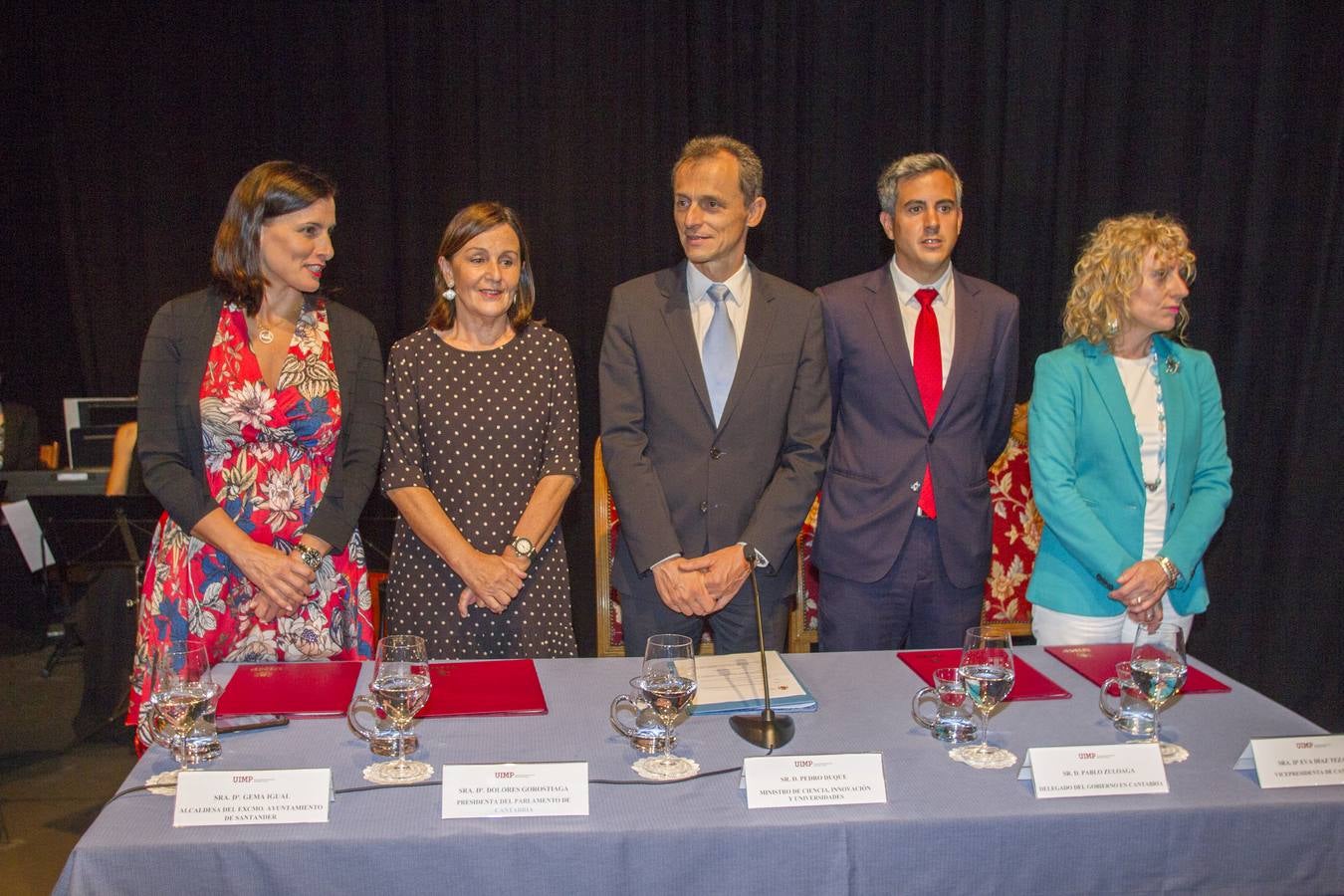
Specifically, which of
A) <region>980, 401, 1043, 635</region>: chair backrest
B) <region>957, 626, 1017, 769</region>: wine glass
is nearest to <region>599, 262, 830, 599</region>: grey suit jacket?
<region>957, 626, 1017, 769</region>: wine glass

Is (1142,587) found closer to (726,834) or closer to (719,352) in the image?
(719,352)

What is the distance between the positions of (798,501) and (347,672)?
1113mm

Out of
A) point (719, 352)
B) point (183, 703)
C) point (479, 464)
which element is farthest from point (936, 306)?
point (183, 703)

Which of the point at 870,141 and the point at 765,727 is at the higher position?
the point at 870,141

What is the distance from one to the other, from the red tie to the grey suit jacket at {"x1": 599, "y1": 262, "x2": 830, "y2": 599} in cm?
23

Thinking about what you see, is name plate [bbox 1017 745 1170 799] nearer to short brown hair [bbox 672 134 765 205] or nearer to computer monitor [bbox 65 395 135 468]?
short brown hair [bbox 672 134 765 205]

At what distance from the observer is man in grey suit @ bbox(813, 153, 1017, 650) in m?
2.65

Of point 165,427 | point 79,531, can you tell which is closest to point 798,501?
point 165,427

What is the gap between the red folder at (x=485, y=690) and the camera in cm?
181

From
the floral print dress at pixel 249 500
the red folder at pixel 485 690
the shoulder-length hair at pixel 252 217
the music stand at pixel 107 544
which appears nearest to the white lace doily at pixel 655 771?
the red folder at pixel 485 690

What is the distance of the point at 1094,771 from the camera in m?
1.57

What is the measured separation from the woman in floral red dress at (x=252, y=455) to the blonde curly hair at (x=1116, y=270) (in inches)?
67.9

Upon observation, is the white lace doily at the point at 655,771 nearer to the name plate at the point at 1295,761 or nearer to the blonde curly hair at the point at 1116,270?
the name plate at the point at 1295,761

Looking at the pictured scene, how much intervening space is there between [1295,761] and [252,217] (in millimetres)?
2248
